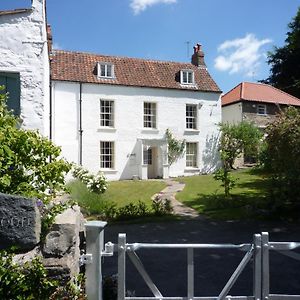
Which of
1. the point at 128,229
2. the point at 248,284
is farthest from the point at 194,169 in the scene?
the point at 248,284

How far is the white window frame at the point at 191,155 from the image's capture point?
1059 inches

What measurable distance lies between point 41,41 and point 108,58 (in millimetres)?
15668

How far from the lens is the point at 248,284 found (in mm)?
5723

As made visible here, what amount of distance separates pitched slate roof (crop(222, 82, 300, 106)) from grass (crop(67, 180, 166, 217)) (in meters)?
13.8

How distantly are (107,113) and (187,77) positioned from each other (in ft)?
22.2

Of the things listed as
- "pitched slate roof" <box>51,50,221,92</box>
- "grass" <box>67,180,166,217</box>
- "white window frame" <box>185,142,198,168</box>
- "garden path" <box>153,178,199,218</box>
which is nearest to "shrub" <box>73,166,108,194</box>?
"grass" <box>67,180,166,217</box>

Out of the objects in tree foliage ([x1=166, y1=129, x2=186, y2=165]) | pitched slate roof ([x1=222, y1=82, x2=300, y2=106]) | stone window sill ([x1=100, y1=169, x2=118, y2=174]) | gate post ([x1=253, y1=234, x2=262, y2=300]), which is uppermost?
pitched slate roof ([x1=222, y1=82, x2=300, y2=106])

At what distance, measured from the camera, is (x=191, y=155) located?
88.5 feet

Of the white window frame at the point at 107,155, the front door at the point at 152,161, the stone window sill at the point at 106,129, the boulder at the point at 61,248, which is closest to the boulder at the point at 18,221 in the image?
the boulder at the point at 61,248

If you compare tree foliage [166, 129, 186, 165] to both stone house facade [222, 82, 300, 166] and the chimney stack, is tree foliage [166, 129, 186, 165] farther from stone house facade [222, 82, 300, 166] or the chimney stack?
the chimney stack

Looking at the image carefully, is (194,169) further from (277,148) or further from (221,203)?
(277,148)

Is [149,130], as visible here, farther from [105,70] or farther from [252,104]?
[252,104]

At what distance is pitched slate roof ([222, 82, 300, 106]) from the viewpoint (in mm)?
31312

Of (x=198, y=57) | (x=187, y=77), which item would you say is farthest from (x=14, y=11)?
(x=198, y=57)
